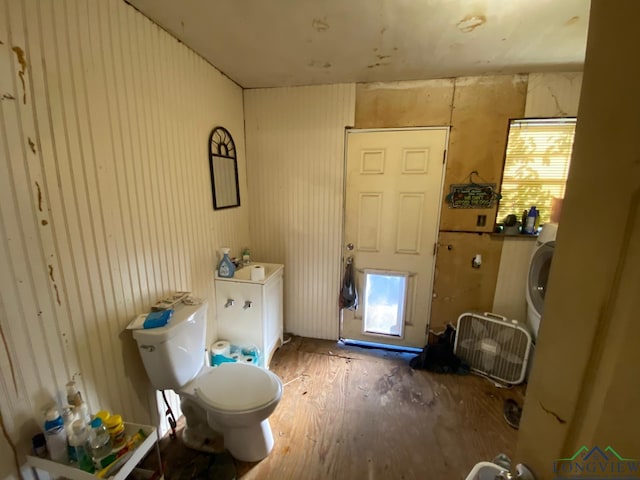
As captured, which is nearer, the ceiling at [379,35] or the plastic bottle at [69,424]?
the plastic bottle at [69,424]

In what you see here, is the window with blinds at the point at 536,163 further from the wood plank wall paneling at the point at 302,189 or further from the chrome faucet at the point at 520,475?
the chrome faucet at the point at 520,475

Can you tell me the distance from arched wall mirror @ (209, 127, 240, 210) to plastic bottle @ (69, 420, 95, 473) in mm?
1373

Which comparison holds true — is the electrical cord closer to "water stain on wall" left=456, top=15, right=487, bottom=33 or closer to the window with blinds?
"water stain on wall" left=456, top=15, right=487, bottom=33

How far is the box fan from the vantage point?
6.55 ft

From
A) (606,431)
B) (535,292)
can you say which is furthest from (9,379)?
(535,292)

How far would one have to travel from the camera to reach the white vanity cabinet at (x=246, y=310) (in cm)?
198

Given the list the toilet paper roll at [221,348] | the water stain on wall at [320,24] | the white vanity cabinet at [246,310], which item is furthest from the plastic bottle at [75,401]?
the water stain on wall at [320,24]

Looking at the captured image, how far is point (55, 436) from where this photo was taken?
3.04 feet

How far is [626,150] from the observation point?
0.36 metres

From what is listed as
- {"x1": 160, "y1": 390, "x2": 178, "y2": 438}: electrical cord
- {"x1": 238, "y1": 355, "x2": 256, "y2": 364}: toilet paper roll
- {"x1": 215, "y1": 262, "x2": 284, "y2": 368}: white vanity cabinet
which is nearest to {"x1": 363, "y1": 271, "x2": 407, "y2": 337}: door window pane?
{"x1": 215, "y1": 262, "x2": 284, "y2": 368}: white vanity cabinet

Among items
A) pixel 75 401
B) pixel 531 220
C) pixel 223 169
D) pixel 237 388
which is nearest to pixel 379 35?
pixel 223 169

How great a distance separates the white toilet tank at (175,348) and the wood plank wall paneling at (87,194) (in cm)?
12

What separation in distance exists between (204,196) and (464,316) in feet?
7.23

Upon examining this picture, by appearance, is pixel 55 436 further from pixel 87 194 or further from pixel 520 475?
pixel 520 475
